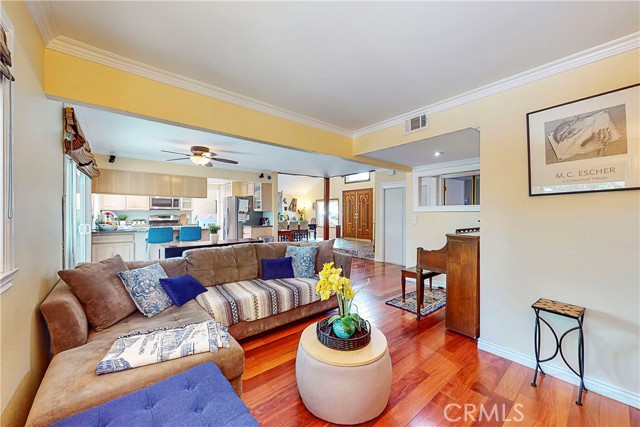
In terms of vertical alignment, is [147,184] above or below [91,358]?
above

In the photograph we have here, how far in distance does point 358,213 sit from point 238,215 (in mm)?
4786

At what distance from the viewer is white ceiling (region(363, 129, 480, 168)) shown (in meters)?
2.79

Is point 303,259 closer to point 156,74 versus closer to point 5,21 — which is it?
point 156,74

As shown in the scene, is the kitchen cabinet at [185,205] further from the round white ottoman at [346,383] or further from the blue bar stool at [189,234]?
the round white ottoman at [346,383]

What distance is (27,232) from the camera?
4.51 ft

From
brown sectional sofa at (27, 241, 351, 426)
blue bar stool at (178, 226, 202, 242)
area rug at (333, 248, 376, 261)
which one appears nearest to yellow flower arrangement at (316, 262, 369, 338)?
brown sectional sofa at (27, 241, 351, 426)

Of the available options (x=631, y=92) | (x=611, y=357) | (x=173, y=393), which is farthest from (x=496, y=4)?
(x=173, y=393)

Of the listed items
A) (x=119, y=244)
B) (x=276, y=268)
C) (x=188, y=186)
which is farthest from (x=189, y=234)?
(x=276, y=268)

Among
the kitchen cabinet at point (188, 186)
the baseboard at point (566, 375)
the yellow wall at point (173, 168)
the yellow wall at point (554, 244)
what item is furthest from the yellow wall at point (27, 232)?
the kitchen cabinet at point (188, 186)

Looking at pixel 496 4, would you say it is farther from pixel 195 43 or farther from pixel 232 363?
pixel 232 363

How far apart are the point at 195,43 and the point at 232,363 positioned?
2.09m

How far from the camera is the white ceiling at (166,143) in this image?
3.08 m

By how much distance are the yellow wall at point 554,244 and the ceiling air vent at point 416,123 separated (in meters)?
0.07

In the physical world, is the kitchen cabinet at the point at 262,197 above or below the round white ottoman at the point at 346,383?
above
